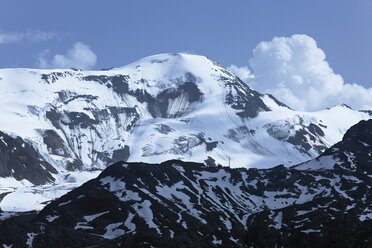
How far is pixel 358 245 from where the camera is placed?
170m

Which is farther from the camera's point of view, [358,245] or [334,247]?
[334,247]

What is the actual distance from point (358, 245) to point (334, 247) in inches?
537

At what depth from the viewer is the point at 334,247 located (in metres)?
182
